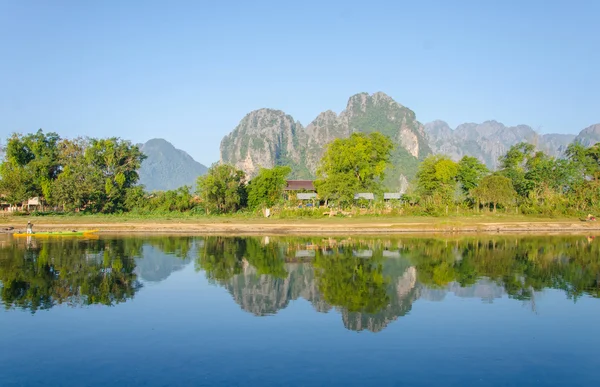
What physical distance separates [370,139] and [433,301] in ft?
161

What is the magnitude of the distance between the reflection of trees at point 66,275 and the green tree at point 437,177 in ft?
125

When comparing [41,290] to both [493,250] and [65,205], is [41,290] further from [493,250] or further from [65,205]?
[65,205]

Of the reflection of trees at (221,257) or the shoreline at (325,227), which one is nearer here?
the reflection of trees at (221,257)

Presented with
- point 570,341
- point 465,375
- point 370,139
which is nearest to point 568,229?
point 370,139

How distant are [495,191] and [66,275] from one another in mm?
45130

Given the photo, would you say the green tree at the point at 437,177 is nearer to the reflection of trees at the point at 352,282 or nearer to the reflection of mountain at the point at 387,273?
the reflection of mountain at the point at 387,273

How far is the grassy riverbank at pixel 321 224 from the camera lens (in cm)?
4456

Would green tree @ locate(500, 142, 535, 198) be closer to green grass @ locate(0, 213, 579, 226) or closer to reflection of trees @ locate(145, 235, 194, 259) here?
green grass @ locate(0, 213, 579, 226)

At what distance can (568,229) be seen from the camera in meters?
46.1

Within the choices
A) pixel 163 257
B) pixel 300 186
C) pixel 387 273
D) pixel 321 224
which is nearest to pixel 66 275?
pixel 163 257

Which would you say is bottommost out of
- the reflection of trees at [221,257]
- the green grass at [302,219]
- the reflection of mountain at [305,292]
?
the reflection of mountain at [305,292]

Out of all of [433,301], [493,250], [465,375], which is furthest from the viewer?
[493,250]

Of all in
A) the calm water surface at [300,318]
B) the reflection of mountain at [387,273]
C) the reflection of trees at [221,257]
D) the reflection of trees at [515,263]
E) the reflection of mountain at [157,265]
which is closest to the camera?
the calm water surface at [300,318]

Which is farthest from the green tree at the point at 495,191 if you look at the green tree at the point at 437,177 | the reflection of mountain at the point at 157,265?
the reflection of mountain at the point at 157,265
